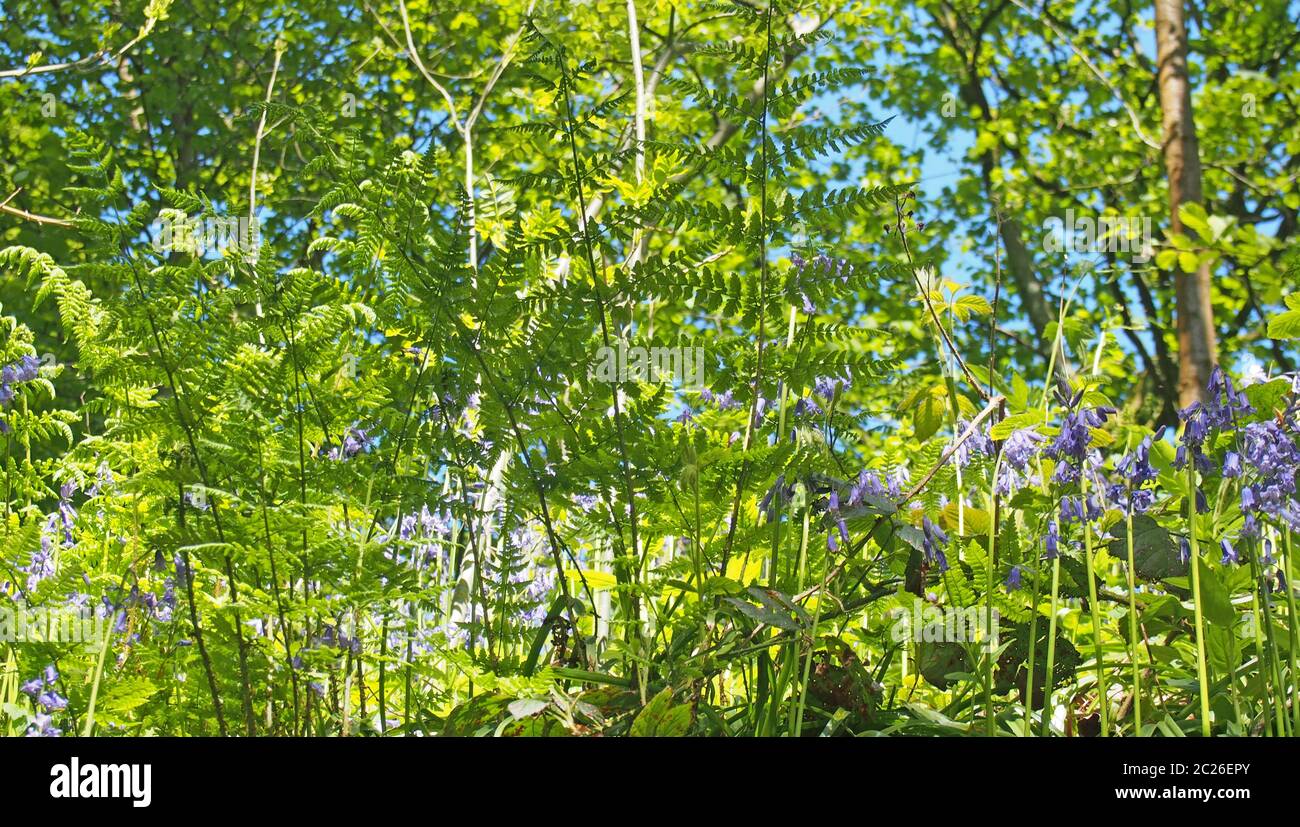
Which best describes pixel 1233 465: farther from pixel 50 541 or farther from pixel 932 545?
pixel 50 541

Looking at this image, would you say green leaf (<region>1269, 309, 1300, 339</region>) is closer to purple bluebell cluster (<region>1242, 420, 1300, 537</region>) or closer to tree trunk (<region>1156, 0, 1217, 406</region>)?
purple bluebell cluster (<region>1242, 420, 1300, 537</region>)

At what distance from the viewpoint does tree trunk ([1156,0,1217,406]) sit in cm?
603

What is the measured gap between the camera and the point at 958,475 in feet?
9.25

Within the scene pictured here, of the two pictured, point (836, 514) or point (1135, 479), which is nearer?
point (836, 514)

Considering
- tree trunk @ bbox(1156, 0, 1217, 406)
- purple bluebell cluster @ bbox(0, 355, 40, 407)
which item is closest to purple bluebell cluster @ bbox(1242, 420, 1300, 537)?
purple bluebell cluster @ bbox(0, 355, 40, 407)

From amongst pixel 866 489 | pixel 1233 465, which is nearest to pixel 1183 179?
pixel 1233 465

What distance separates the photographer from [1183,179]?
274 inches

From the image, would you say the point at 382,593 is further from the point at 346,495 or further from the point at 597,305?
the point at 597,305

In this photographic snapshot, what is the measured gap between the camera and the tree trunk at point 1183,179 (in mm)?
6031

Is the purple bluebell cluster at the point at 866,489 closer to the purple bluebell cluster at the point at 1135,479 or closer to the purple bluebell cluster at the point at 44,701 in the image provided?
the purple bluebell cluster at the point at 1135,479
